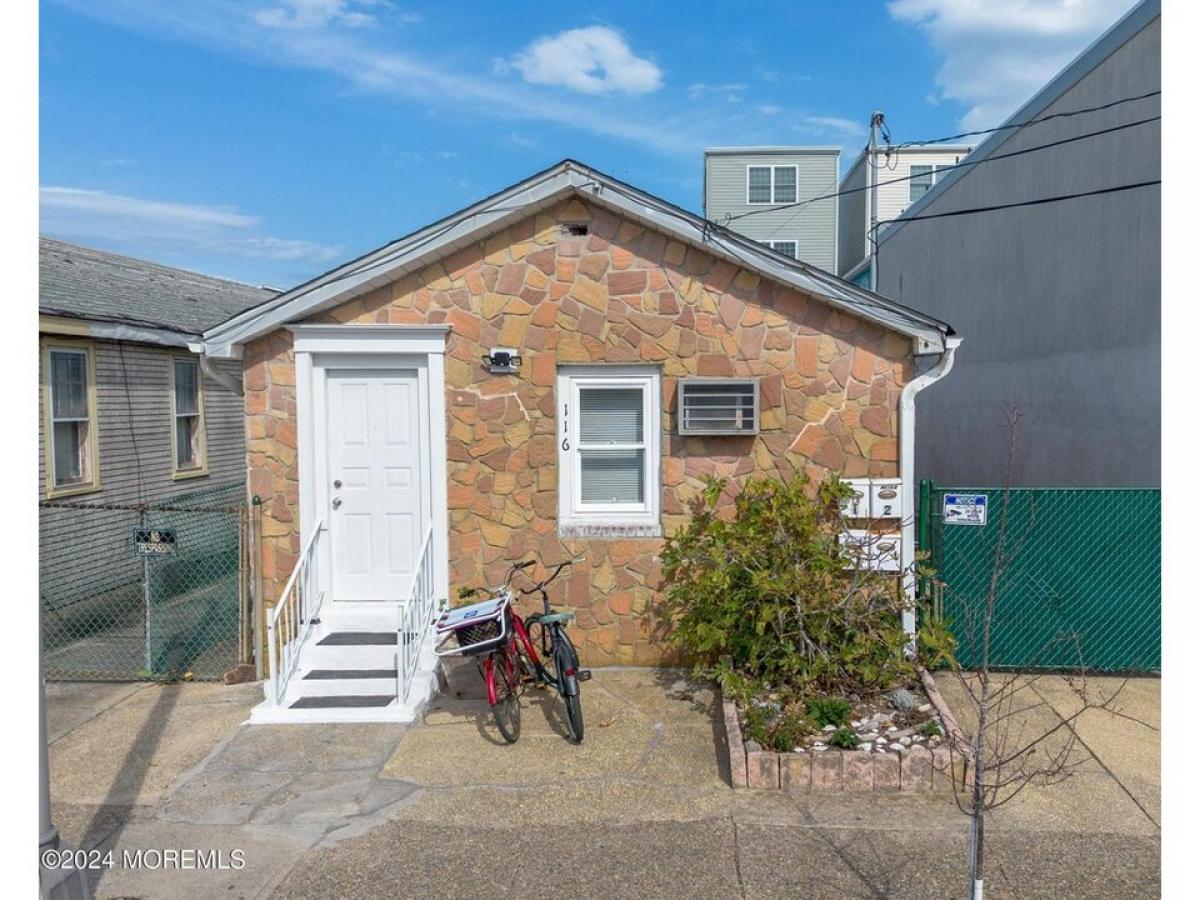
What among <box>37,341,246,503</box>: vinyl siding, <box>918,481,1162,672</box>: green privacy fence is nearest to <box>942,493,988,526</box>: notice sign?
<box>918,481,1162,672</box>: green privacy fence

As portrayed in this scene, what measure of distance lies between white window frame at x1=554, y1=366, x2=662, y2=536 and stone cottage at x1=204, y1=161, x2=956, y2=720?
0.02 m

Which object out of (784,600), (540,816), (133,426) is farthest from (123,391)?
(784,600)

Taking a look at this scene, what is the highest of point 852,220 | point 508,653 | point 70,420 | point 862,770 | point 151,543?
point 852,220

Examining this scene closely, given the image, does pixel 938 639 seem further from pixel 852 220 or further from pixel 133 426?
pixel 852 220

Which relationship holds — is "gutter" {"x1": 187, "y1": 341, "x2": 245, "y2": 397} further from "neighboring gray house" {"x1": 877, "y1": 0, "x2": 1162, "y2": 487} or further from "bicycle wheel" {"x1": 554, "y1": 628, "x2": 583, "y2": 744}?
"neighboring gray house" {"x1": 877, "y1": 0, "x2": 1162, "y2": 487}

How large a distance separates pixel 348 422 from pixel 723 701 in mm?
3856

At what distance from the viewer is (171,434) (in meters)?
12.3

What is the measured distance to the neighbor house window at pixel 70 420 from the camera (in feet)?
33.2

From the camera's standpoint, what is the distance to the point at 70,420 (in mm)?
10414

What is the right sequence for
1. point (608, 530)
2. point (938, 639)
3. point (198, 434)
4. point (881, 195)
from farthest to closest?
point (881, 195) < point (198, 434) < point (608, 530) < point (938, 639)

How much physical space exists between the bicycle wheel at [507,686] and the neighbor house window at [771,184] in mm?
26663

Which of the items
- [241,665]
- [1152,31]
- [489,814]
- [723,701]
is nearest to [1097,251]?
[1152,31]

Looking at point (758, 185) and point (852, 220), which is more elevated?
point (758, 185)

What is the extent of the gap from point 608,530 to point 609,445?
0.72m
